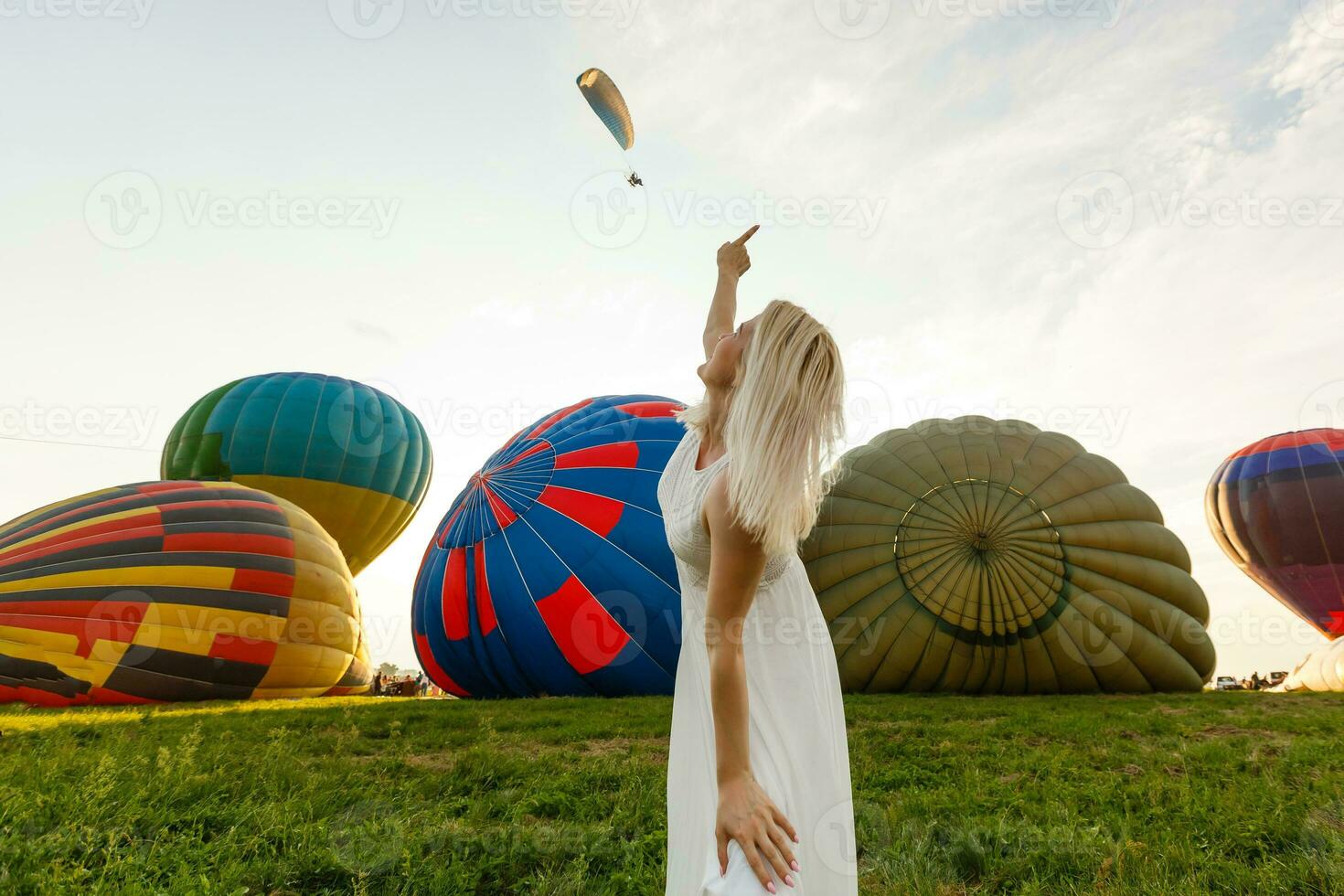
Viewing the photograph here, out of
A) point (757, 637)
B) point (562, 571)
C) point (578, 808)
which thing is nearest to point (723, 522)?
point (757, 637)

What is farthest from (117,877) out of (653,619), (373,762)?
(653,619)

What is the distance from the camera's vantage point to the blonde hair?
1.27m

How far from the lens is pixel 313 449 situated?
1554 centimetres

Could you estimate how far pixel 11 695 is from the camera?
8602 millimetres

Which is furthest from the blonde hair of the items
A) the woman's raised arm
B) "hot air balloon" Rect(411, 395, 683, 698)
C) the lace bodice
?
"hot air balloon" Rect(411, 395, 683, 698)

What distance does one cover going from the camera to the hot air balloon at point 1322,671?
39.5ft

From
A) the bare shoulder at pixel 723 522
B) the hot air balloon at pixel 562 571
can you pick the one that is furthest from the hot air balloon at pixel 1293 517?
the bare shoulder at pixel 723 522

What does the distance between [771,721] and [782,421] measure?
60 cm

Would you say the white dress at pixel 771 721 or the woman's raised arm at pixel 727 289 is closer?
the white dress at pixel 771 721

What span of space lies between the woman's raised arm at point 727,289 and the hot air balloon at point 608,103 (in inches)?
476

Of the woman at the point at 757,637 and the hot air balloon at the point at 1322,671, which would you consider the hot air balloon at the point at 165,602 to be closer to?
the woman at the point at 757,637

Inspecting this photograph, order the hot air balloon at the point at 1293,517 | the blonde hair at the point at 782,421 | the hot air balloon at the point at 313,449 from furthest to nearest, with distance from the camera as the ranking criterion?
the hot air balloon at the point at 1293,517 < the hot air balloon at the point at 313,449 < the blonde hair at the point at 782,421

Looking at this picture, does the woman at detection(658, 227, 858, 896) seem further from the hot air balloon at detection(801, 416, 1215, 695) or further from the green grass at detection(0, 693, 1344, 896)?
the hot air balloon at detection(801, 416, 1215, 695)

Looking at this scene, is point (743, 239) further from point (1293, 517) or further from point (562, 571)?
point (1293, 517)
